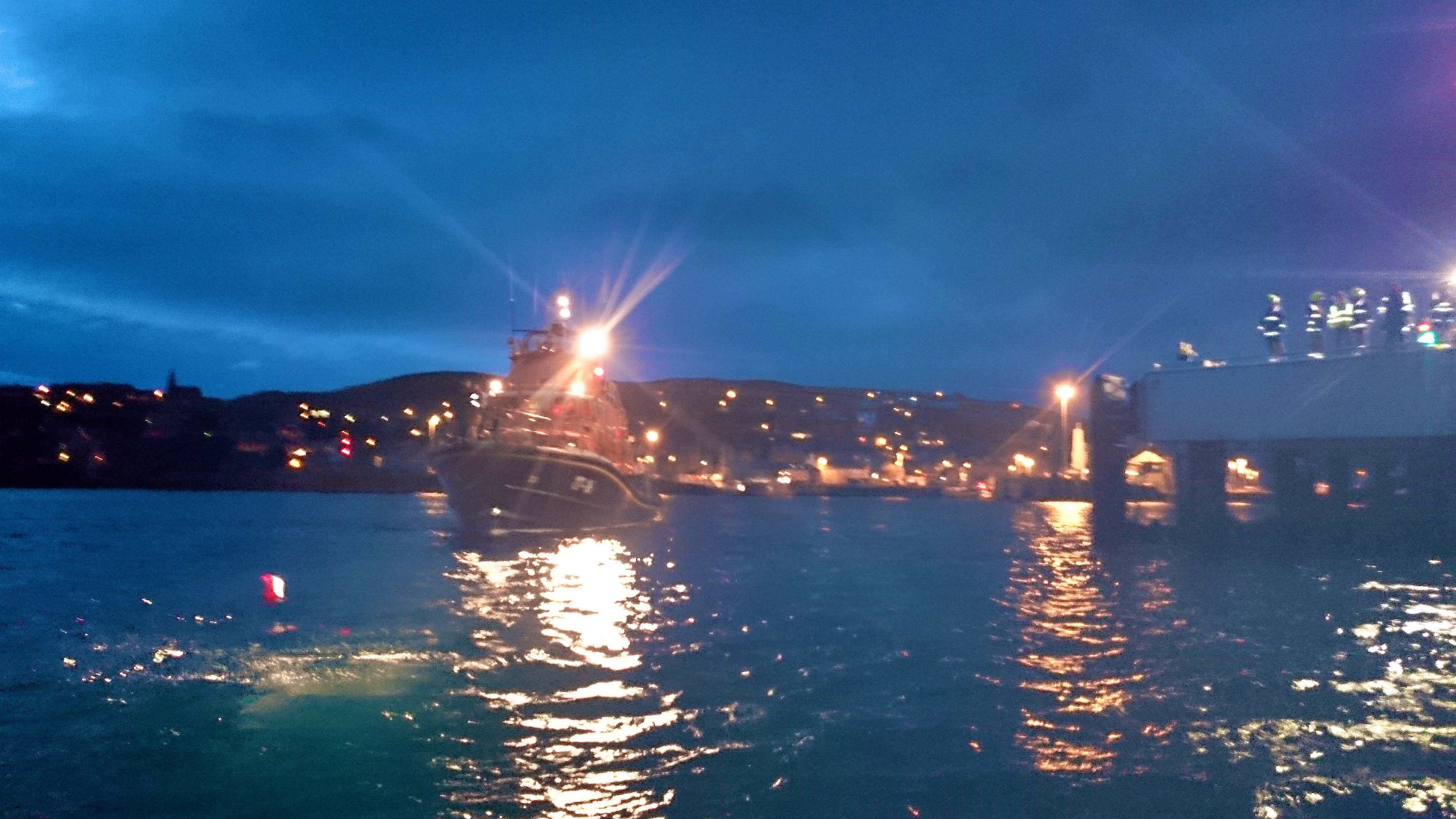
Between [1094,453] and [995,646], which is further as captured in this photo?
[1094,453]

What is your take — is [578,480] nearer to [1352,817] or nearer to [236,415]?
[1352,817]

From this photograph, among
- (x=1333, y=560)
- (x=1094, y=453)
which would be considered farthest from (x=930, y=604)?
(x=1094, y=453)

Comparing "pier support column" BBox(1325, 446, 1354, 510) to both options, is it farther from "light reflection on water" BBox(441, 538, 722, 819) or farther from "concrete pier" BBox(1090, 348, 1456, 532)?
"light reflection on water" BBox(441, 538, 722, 819)

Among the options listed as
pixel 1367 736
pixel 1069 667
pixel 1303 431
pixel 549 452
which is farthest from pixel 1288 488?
pixel 1367 736

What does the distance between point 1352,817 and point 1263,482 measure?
242 ft

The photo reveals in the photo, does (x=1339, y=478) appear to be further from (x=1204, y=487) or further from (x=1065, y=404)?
(x=1065, y=404)

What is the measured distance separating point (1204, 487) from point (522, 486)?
2296 centimetres

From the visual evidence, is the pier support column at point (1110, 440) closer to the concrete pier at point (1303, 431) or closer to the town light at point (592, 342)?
the concrete pier at point (1303, 431)

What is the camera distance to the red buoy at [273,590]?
14422 mm

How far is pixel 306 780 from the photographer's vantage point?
A: 5.98 m

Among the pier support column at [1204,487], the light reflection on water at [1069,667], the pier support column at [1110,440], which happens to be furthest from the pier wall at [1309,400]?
the light reflection on water at [1069,667]

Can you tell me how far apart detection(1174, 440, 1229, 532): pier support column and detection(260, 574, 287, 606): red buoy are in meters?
28.4

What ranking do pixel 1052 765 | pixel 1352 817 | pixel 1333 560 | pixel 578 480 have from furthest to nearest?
pixel 578 480, pixel 1333 560, pixel 1052 765, pixel 1352 817

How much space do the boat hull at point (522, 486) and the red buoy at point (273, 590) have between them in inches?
444
